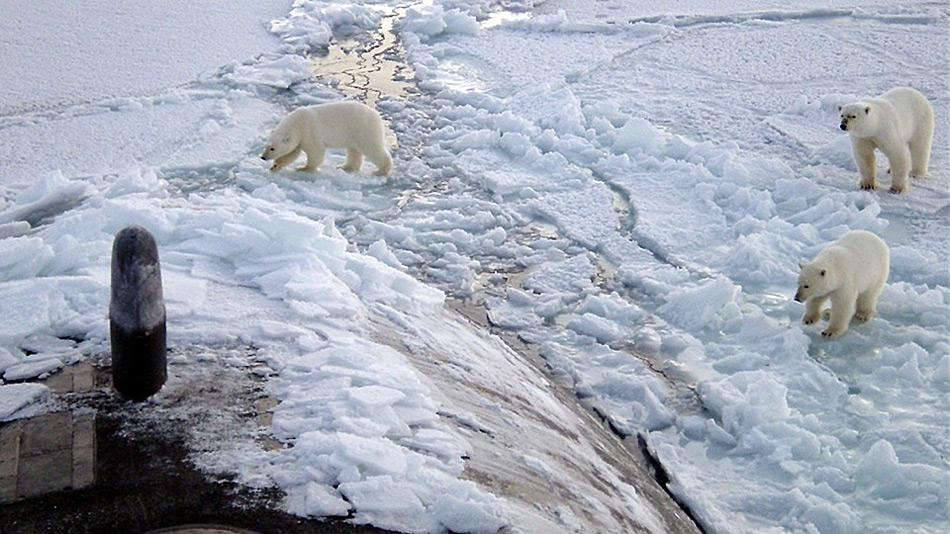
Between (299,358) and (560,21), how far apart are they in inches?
338

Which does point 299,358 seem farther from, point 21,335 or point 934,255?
point 934,255

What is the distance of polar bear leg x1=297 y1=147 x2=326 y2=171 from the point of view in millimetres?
7328

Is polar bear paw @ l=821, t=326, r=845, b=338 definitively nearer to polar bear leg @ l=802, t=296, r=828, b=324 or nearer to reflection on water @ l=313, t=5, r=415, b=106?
polar bear leg @ l=802, t=296, r=828, b=324

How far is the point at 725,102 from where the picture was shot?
9273 millimetres

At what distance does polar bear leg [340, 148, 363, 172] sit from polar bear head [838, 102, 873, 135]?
3423 mm

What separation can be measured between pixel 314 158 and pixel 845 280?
3.78 metres

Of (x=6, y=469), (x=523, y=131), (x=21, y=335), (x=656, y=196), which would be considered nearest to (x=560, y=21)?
(x=523, y=131)

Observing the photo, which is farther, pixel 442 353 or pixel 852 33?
pixel 852 33

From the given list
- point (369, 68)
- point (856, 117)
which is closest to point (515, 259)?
point (856, 117)

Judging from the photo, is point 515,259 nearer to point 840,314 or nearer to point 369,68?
point 840,314

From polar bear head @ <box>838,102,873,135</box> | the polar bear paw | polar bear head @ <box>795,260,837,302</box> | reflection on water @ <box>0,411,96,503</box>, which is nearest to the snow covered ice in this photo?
the polar bear paw

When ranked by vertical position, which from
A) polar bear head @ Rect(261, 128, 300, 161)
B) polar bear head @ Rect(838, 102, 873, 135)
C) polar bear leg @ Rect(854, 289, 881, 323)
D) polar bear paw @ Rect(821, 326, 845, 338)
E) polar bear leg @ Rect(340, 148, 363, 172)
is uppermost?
polar bear head @ Rect(838, 102, 873, 135)

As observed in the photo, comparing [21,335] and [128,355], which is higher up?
[128,355]

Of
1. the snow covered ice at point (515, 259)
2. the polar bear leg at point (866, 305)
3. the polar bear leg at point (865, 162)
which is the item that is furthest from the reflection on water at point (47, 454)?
the polar bear leg at point (865, 162)
